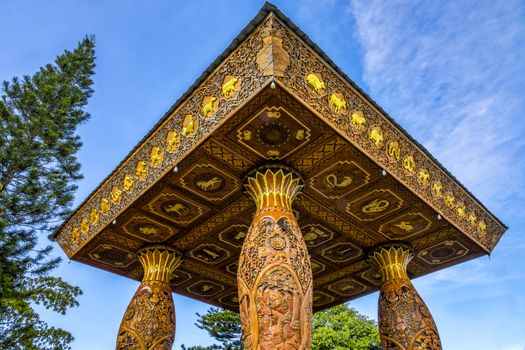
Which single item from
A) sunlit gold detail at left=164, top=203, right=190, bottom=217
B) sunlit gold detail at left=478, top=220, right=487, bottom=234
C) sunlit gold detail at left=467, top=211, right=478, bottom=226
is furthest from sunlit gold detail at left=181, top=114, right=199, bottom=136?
sunlit gold detail at left=478, top=220, right=487, bottom=234

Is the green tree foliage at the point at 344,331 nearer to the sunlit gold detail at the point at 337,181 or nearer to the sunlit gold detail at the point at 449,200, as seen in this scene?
the sunlit gold detail at the point at 449,200

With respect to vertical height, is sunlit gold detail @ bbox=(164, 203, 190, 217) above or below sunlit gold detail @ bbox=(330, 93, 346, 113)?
below

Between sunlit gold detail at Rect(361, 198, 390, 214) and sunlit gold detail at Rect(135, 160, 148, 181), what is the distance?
3051mm

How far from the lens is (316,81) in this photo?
4895mm

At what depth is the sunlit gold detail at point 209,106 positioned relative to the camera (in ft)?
16.6

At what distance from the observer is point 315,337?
16375 mm

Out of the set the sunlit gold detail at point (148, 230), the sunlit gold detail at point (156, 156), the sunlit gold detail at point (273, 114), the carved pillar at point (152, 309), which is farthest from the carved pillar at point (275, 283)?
the carved pillar at point (152, 309)

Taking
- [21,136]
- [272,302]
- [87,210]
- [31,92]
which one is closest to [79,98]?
[31,92]

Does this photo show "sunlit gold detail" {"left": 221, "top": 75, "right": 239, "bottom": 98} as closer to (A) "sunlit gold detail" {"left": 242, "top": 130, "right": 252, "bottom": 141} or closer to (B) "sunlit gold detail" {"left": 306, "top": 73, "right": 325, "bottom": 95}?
(A) "sunlit gold detail" {"left": 242, "top": 130, "right": 252, "bottom": 141}

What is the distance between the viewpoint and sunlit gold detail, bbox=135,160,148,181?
613cm

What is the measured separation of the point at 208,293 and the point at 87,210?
9.97 feet

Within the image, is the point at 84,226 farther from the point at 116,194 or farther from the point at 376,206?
the point at 376,206

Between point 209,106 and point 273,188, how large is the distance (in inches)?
47.8

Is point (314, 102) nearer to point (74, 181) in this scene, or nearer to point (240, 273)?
point (240, 273)
